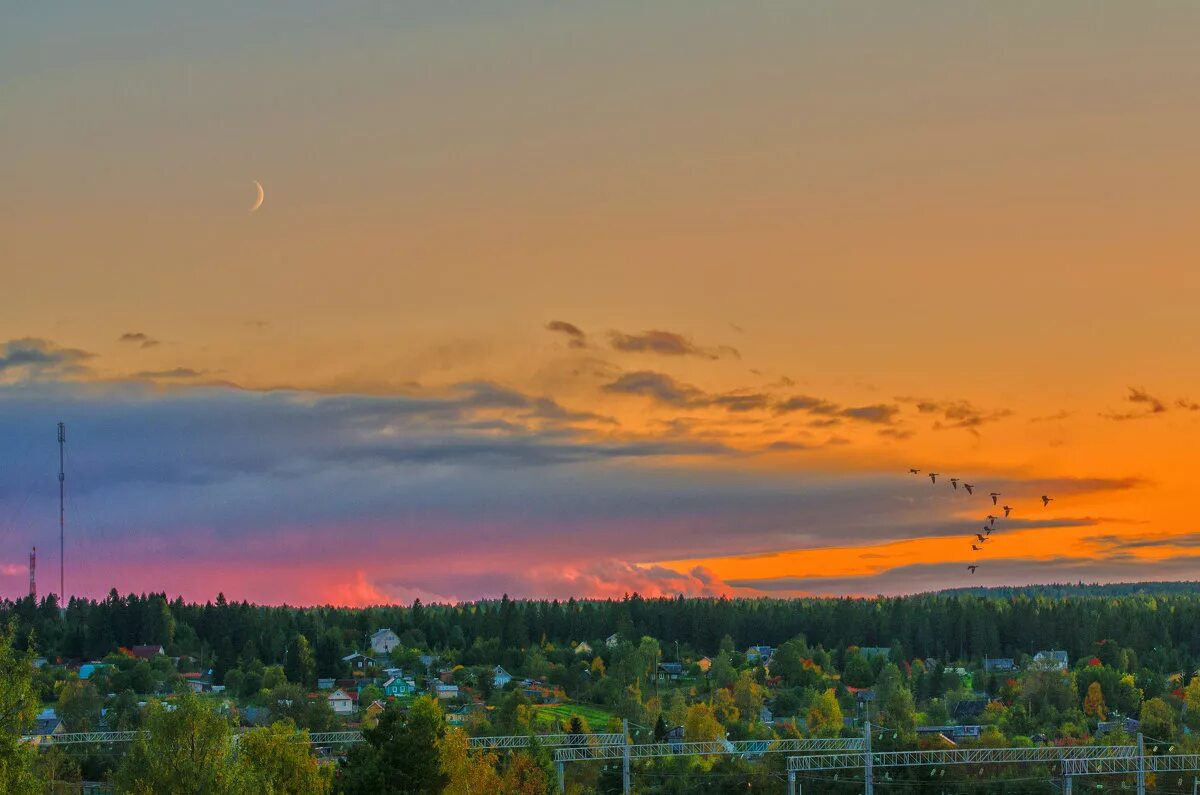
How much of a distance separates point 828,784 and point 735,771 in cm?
697

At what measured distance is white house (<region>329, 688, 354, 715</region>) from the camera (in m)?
164

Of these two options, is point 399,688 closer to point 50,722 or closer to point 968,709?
point 50,722

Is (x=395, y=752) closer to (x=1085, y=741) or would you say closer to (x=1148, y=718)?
(x=1085, y=741)

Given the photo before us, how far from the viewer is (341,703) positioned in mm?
166750

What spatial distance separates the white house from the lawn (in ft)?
60.6

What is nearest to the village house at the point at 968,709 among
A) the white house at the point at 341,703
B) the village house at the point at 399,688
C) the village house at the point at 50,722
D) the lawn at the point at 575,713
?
the lawn at the point at 575,713

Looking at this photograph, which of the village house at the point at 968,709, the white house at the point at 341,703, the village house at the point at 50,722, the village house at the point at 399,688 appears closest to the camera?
the village house at the point at 50,722

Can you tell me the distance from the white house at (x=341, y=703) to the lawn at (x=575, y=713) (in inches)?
727

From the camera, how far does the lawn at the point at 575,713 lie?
166 metres

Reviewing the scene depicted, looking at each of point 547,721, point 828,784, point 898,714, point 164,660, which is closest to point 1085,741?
point 898,714

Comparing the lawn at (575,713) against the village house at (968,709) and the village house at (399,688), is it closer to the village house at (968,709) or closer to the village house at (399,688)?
the village house at (399,688)

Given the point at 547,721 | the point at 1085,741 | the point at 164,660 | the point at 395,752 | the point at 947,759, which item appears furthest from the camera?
the point at 164,660

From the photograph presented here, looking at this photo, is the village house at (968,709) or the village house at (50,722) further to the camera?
the village house at (968,709)

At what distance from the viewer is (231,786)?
51.8 metres
